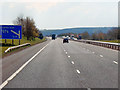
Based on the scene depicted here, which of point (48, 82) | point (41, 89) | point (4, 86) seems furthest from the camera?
point (48, 82)

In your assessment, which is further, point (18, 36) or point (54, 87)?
point (18, 36)

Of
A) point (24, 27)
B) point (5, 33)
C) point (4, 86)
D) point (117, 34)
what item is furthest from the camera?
point (117, 34)

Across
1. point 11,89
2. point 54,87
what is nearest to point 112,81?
point 54,87

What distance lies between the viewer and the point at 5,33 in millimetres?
41094

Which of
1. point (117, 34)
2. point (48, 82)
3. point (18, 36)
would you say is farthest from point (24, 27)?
point (48, 82)

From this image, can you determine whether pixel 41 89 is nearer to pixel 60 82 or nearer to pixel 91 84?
pixel 60 82

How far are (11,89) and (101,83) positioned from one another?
3520 millimetres

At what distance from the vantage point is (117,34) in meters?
126

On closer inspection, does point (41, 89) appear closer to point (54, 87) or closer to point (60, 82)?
point (54, 87)

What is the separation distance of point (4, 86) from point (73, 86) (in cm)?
263

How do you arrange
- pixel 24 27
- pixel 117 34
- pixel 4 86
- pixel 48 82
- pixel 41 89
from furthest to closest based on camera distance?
pixel 117 34 → pixel 24 27 → pixel 48 82 → pixel 4 86 → pixel 41 89

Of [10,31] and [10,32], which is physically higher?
[10,31]

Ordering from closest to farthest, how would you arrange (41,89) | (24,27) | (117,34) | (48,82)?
(41,89) → (48,82) → (24,27) → (117,34)

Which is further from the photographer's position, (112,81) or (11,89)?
(112,81)
